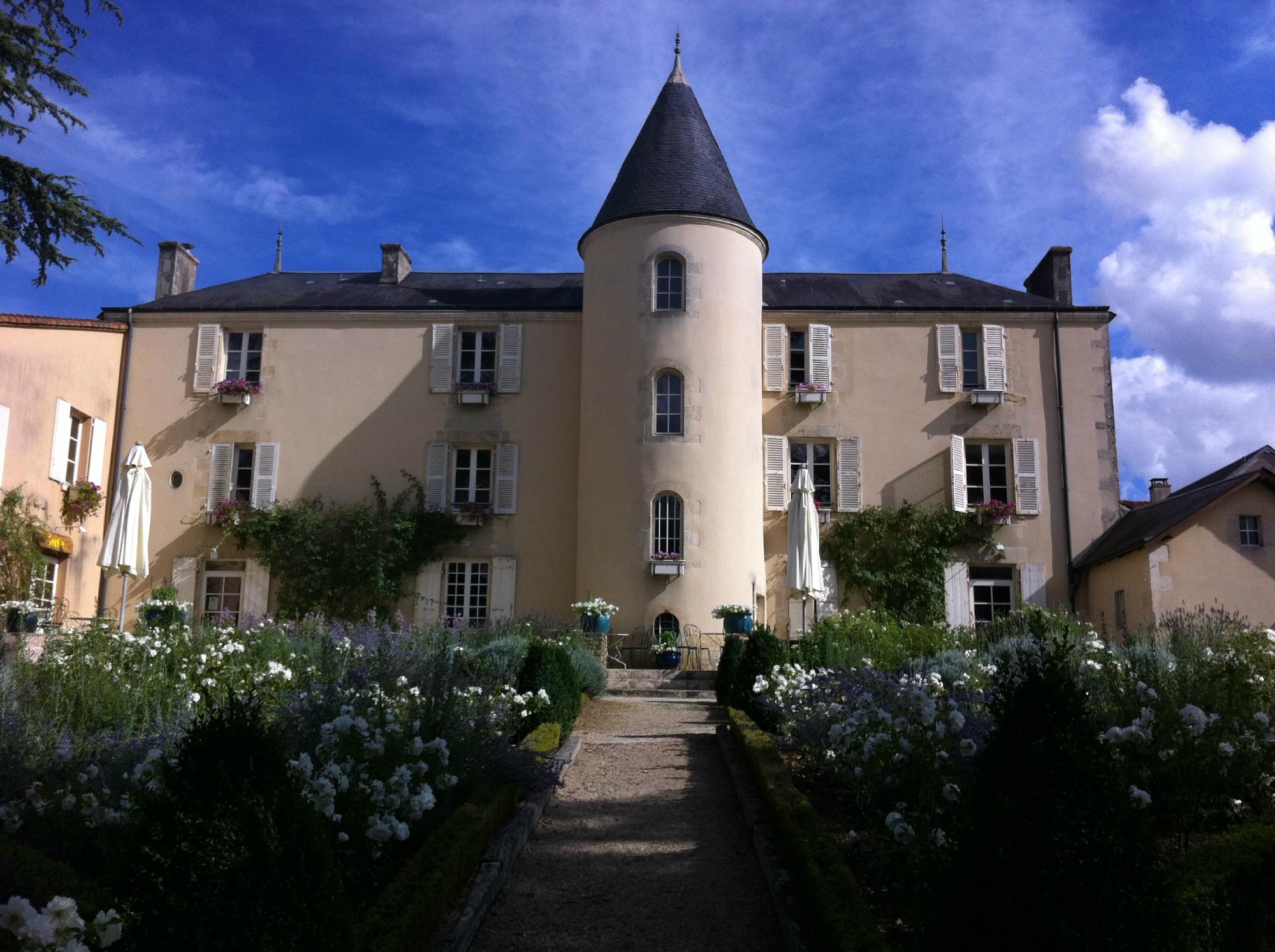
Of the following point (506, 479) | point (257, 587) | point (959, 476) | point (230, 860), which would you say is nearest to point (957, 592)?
point (959, 476)

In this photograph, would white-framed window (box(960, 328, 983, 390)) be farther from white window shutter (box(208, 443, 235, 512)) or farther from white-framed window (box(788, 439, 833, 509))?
white window shutter (box(208, 443, 235, 512))

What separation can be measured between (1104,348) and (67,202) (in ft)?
51.7

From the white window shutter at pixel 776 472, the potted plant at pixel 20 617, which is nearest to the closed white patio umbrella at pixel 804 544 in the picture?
the white window shutter at pixel 776 472

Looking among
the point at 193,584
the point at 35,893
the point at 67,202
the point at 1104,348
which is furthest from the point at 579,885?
the point at 1104,348

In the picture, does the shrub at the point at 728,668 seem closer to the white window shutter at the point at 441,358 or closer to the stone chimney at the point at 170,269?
the white window shutter at the point at 441,358

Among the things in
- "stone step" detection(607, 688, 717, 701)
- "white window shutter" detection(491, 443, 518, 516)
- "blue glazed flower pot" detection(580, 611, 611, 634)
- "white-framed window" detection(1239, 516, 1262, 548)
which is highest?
"white window shutter" detection(491, 443, 518, 516)

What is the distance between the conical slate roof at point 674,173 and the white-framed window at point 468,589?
230 inches

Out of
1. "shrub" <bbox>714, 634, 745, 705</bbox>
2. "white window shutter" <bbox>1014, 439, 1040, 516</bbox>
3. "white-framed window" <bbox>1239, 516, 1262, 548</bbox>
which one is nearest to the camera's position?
"shrub" <bbox>714, 634, 745, 705</bbox>

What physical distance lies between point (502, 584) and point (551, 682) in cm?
1000

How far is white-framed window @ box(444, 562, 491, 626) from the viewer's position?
18875 millimetres

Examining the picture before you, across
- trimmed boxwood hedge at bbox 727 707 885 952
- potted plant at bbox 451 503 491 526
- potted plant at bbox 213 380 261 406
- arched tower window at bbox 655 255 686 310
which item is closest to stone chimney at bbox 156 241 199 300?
potted plant at bbox 213 380 261 406

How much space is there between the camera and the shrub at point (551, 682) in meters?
8.76

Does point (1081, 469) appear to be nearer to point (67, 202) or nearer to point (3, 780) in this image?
point (67, 202)

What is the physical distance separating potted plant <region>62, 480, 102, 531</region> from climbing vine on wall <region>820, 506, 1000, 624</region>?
37.9ft
